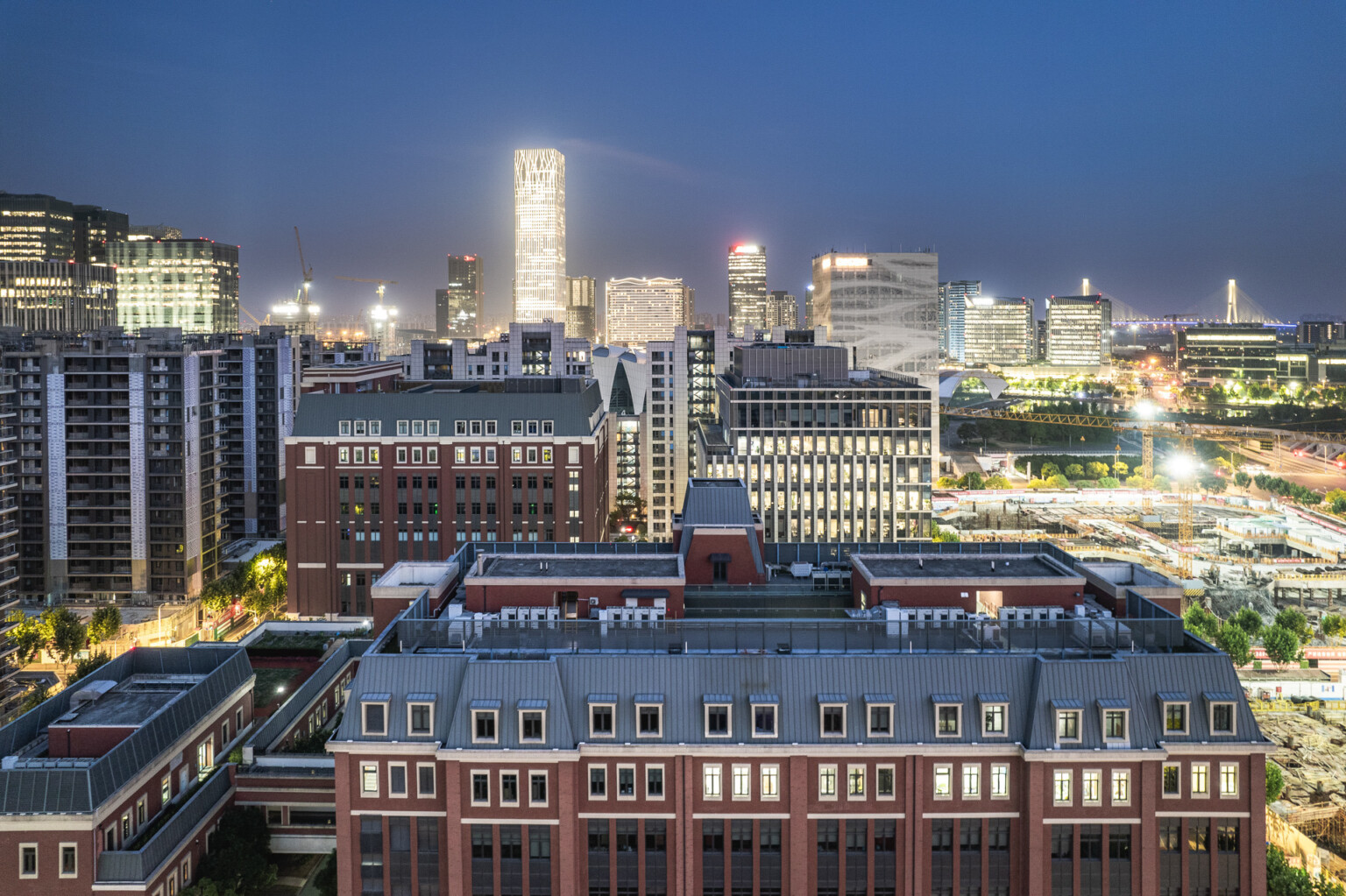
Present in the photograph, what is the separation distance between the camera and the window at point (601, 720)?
127 ft

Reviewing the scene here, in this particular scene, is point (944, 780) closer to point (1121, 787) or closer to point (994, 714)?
point (994, 714)

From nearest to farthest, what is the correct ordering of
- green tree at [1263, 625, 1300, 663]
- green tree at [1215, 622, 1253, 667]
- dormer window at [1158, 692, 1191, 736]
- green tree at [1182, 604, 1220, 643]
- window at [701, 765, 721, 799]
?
dormer window at [1158, 692, 1191, 736], window at [701, 765, 721, 799], green tree at [1215, 622, 1253, 667], green tree at [1263, 625, 1300, 663], green tree at [1182, 604, 1220, 643]

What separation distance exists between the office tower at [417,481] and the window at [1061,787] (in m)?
62.1

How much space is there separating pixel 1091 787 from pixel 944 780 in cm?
514

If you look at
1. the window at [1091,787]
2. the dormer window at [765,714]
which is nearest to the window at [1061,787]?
the window at [1091,787]

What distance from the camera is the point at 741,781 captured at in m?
38.9

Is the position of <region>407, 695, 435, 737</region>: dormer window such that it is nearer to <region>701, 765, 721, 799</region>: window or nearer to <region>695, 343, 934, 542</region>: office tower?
<region>701, 765, 721, 799</region>: window

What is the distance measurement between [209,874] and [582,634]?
2097 centimetres

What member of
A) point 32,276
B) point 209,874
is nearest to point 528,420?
point 209,874

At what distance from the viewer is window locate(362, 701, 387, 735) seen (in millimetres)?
39062

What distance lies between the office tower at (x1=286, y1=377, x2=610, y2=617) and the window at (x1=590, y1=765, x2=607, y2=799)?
5810cm

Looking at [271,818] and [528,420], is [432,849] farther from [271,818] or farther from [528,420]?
[528,420]

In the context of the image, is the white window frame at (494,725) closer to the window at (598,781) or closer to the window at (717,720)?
the window at (598,781)

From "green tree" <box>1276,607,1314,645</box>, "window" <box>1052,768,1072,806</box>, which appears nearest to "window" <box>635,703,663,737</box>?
"window" <box>1052,768,1072,806</box>
